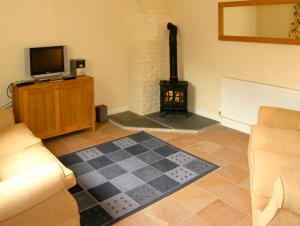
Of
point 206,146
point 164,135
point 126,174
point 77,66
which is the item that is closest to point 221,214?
point 126,174

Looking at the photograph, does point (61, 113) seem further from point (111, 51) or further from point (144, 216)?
point (144, 216)

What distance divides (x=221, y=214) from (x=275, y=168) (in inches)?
22.6

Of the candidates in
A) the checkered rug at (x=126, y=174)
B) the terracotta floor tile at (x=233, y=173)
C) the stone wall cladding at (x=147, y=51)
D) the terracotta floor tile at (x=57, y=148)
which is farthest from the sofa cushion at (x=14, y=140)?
the stone wall cladding at (x=147, y=51)

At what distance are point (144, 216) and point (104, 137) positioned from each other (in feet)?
5.52

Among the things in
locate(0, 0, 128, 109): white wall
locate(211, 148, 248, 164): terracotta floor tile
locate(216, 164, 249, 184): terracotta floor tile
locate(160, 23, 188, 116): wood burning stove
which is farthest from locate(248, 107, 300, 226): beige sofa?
locate(0, 0, 128, 109): white wall

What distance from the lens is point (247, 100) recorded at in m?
3.71

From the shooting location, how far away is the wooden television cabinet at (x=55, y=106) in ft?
11.0

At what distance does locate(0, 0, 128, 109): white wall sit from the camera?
3490mm

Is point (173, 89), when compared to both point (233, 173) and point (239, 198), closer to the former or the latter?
point (233, 173)

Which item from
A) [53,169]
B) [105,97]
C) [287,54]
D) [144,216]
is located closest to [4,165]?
[53,169]

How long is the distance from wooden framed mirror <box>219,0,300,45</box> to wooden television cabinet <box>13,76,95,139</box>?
1.88 meters

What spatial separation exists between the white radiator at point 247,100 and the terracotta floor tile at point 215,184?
1202mm

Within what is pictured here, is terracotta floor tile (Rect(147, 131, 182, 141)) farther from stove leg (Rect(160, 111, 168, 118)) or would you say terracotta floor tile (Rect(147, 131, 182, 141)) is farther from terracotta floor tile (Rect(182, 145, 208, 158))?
stove leg (Rect(160, 111, 168, 118))

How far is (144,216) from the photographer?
7.50 ft
